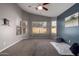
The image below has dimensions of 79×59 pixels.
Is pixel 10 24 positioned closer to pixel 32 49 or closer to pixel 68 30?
pixel 32 49

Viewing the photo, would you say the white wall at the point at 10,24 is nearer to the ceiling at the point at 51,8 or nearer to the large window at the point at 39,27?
the ceiling at the point at 51,8

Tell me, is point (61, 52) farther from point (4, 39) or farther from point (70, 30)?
point (4, 39)

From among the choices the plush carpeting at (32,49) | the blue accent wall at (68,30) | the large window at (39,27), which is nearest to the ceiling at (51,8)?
the blue accent wall at (68,30)

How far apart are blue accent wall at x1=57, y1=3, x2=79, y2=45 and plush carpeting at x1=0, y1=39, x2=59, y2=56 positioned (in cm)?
36

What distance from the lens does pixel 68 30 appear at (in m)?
2.96

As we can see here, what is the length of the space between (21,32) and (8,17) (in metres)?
0.48

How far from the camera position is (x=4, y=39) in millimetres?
2875

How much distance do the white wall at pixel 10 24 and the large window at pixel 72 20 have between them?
110 centimetres

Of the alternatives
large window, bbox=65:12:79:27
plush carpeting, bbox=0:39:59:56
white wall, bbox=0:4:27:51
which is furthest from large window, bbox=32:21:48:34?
large window, bbox=65:12:79:27

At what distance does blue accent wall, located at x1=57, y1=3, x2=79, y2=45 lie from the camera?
278 cm

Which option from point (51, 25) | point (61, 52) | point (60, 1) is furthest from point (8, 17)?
point (61, 52)

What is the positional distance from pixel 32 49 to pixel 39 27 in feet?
1.83

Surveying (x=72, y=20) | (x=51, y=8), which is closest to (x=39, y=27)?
(x=51, y=8)

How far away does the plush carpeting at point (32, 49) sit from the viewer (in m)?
2.79
